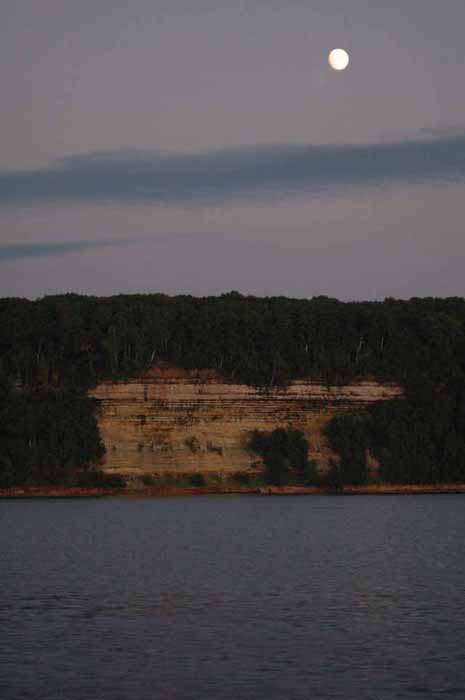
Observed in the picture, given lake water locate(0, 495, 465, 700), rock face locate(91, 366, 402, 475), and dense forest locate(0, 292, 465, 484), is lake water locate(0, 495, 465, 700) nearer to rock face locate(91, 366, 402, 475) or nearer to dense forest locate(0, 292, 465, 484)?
rock face locate(91, 366, 402, 475)

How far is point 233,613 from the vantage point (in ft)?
90.5

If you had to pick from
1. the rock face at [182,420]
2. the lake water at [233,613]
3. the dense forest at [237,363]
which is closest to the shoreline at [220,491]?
the dense forest at [237,363]

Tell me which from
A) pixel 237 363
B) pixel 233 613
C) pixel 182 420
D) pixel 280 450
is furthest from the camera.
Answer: pixel 237 363

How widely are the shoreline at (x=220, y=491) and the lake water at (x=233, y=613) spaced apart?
1311 inches

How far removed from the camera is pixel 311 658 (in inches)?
872

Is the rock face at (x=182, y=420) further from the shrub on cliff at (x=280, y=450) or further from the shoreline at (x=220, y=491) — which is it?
the shoreline at (x=220, y=491)

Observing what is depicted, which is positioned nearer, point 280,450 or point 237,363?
point 280,450

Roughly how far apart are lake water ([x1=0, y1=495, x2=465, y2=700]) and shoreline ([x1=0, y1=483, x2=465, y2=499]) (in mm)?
33309

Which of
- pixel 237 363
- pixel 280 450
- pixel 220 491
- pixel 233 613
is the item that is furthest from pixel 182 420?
pixel 233 613

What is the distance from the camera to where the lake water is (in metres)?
20.2

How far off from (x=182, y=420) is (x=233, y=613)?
196 feet

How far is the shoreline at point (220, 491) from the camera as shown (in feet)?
290

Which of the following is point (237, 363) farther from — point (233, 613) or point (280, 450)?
→ point (233, 613)

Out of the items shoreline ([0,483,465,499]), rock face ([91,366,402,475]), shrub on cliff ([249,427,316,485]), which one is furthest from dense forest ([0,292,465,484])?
shrub on cliff ([249,427,316,485])
